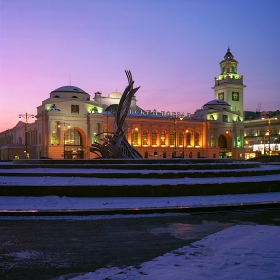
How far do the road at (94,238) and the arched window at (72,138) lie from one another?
71888 mm

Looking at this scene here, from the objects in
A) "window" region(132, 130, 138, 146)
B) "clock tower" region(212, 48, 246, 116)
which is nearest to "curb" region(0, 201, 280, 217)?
"window" region(132, 130, 138, 146)

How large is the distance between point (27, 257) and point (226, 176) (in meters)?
12.9

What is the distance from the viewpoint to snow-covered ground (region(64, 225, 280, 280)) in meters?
5.04

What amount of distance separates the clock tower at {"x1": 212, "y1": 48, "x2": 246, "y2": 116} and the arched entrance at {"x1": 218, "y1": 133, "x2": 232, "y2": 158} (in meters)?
12.0

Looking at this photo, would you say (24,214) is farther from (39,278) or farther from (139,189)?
(39,278)

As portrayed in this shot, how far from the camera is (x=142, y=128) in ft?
292

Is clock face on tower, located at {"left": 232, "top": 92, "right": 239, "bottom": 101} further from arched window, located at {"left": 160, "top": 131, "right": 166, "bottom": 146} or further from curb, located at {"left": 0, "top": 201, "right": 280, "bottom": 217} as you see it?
curb, located at {"left": 0, "top": 201, "right": 280, "bottom": 217}

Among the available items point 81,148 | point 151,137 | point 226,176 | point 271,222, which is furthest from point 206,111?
point 271,222

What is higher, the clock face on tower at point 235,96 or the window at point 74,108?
the clock face on tower at point 235,96

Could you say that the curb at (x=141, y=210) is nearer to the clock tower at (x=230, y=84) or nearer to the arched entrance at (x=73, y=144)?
the arched entrance at (x=73, y=144)

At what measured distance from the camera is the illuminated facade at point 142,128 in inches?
3034

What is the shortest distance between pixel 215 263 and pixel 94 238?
312 cm

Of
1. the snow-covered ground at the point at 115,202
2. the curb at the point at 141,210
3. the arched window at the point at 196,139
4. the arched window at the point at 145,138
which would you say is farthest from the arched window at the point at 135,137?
the curb at the point at 141,210

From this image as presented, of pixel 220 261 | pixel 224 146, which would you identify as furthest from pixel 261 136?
pixel 220 261
